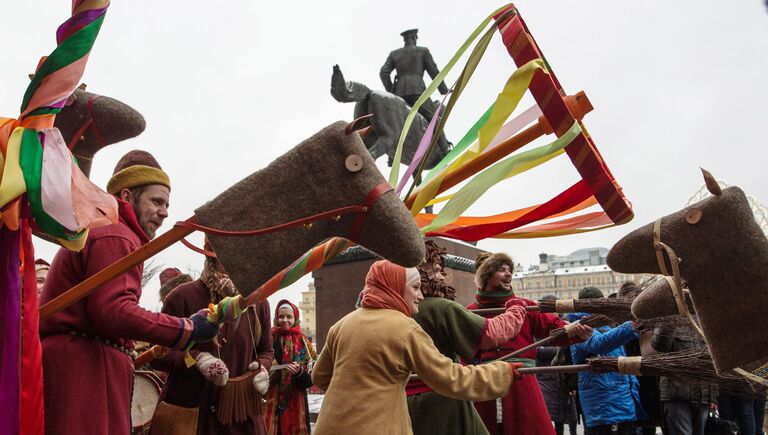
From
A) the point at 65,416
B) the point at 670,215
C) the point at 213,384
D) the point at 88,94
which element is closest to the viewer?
the point at 65,416

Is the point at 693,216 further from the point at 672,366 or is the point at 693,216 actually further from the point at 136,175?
the point at 136,175

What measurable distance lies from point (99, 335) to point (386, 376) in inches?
50.1

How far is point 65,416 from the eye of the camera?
2.64 metres

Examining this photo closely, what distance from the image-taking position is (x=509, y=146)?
8.86 ft

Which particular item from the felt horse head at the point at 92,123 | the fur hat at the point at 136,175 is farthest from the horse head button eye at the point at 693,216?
the felt horse head at the point at 92,123

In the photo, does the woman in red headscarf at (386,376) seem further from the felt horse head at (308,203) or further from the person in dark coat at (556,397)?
the person in dark coat at (556,397)

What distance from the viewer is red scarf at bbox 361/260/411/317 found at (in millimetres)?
3607

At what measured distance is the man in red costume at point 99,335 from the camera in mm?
2686

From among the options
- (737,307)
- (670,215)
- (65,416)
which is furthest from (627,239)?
(65,416)

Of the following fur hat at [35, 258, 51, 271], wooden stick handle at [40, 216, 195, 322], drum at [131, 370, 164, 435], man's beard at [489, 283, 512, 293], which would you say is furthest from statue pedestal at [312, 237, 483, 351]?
wooden stick handle at [40, 216, 195, 322]

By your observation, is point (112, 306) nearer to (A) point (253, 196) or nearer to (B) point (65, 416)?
(B) point (65, 416)

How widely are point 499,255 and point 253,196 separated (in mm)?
3340

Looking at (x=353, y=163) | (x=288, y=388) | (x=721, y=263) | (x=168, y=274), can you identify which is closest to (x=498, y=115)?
(x=353, y=163)

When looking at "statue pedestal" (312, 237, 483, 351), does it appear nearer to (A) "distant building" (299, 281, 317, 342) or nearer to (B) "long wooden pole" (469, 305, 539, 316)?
(B) "long wooden pole" (469, 305, 539, 316)
